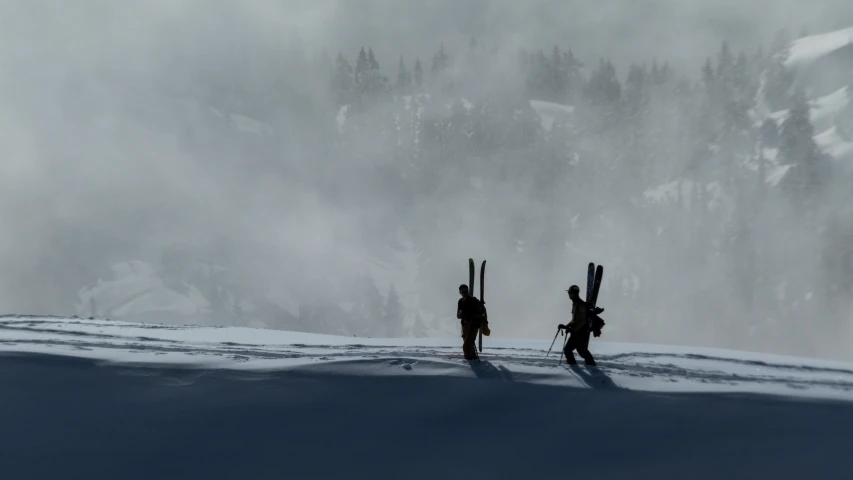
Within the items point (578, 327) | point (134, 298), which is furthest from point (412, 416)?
point (134, 298)

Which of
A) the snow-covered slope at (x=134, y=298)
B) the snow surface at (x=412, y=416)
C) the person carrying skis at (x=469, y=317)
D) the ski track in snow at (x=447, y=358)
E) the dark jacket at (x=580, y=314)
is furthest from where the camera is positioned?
the snow-covered slope at (x=134, y=298)

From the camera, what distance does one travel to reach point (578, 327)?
13.1 metres

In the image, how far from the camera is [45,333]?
17.8m

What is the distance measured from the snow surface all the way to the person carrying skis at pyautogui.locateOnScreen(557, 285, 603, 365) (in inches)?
17.2

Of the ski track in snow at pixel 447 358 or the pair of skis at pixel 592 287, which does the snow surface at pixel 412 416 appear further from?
the pair of skis at pixel 592 287

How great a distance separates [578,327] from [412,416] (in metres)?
3.93

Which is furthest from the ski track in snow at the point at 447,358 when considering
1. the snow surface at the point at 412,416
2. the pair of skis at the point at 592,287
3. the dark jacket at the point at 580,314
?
the pair of skis at the point at 592,287

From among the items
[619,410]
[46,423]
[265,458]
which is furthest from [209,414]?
[619,410]

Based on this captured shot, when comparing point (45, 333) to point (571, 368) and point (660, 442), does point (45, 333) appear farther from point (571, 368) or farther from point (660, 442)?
point (660, 442)

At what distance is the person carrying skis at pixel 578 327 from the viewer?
42.4 ft

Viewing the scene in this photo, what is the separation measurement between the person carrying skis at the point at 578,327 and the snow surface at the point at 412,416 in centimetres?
44

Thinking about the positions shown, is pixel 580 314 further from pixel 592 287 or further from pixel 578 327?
pixel 592 287

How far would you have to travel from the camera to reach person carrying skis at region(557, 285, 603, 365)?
12914 millimetres

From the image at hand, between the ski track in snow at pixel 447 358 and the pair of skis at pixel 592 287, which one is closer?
the ski track in snow at pixel 447 358
